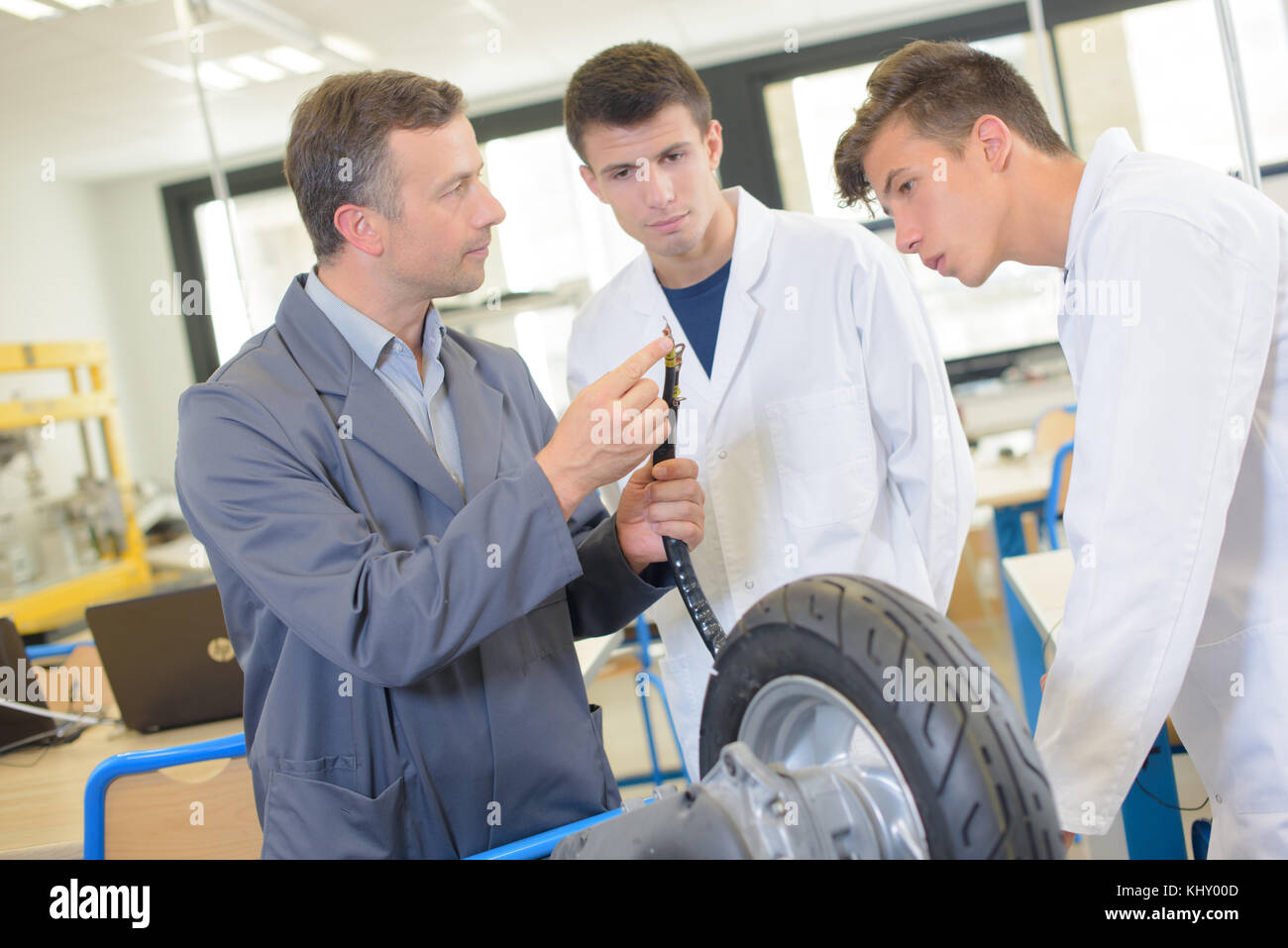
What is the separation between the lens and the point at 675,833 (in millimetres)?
578

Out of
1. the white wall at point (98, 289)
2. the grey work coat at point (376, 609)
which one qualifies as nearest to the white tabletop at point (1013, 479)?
the grey work coat at point (376, 609)

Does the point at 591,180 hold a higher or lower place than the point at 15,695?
higher

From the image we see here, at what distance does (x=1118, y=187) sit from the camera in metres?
0.93

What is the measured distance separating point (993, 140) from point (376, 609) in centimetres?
80

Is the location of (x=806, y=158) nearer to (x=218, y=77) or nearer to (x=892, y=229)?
(x=892, y=229)

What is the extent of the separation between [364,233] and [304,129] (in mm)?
146

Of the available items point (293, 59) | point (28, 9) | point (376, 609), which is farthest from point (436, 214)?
point (293, 59)

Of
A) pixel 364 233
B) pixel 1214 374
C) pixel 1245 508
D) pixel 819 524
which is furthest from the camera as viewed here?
pixel 819 524

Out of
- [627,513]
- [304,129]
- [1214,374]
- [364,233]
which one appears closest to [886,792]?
[1214,374]

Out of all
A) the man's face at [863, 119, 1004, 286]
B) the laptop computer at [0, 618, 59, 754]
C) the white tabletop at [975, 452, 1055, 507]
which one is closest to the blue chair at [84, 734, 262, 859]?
the laptop computer at [0, 618, 59, 754]

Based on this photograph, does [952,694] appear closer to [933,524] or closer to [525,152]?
[933,524]

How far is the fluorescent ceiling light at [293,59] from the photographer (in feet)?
13.7

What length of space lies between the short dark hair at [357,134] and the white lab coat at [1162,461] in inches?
27.8

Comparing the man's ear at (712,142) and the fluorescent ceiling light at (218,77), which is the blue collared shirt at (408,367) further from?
the fluorescent ceiling light at (218,77)
